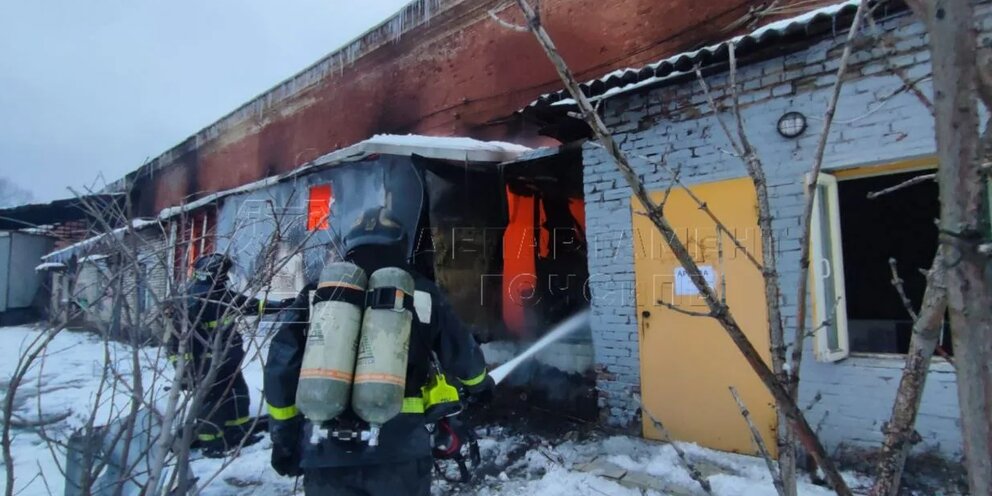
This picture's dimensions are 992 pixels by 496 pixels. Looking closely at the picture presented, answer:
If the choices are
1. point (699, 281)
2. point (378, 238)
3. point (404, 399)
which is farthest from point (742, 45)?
point (699, 281)

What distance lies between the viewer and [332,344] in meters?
2.37

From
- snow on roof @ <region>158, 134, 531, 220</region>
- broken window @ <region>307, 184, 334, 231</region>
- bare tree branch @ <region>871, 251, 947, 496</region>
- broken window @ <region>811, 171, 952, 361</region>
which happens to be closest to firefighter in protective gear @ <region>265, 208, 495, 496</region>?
bare tree branch @ <region>871, 251, 947, 496</region>

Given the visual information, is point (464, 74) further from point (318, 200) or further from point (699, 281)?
point (699, 281)

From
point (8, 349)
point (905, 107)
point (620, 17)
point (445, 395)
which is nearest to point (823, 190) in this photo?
point (905, 107)

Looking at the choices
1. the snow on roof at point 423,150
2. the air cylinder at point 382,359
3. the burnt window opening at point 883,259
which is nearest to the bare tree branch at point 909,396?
the air cylinder at point 382,359

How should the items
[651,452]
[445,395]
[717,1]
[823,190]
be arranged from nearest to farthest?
1. [445,395]
2. [823,190]
3. [651,452]
4. [717,1]

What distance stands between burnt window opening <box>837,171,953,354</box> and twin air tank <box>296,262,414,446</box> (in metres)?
6.49

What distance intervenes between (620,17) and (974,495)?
8.96m

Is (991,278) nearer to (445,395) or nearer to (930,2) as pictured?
(930,2)

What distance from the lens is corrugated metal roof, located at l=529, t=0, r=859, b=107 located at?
3865 mm

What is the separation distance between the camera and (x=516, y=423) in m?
5.68

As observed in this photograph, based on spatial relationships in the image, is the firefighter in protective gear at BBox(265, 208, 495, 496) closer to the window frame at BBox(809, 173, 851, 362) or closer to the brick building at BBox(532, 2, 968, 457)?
the brick building at BBox(532, 2, 968, 457)

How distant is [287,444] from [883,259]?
8.65m

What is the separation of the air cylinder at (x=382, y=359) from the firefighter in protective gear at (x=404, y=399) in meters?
0.19
